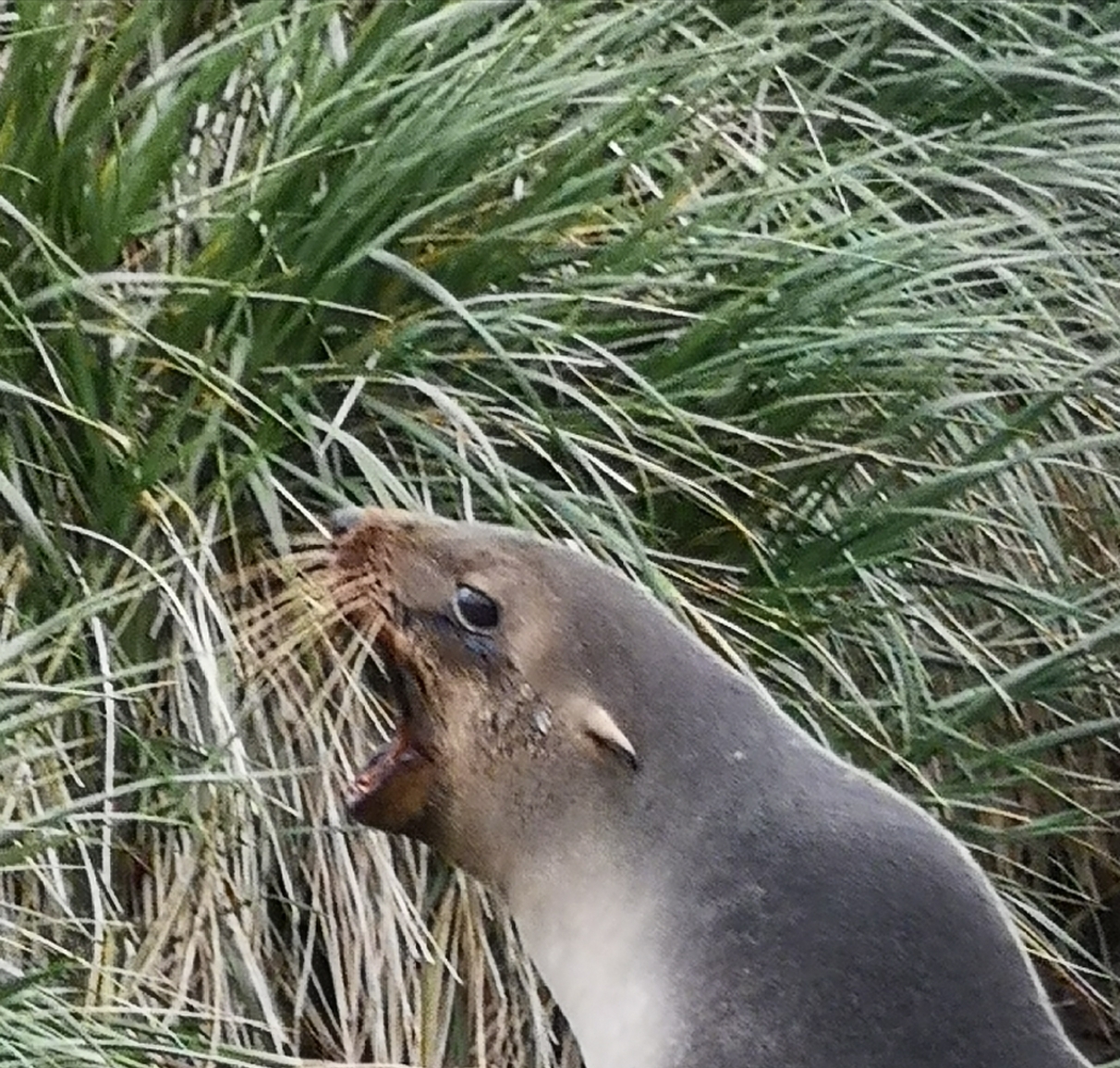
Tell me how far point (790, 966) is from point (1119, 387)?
5.33ft

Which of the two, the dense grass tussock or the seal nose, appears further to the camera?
the dense grass tussock

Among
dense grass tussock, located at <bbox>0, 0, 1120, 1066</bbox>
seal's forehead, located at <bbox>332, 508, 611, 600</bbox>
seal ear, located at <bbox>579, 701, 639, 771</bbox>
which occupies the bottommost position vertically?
dense grass tussock, located at <bbox>0, 0, 1120, 1066</bbox>

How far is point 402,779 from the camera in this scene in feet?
5.66

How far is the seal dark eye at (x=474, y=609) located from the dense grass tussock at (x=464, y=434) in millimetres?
469

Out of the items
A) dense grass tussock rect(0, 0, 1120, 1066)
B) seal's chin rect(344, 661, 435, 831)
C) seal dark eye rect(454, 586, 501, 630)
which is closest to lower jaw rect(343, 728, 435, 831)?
seal's chin rect(344, 661, 435, 831)

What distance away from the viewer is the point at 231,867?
2.29 m

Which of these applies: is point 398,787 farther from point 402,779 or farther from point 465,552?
point 465,552

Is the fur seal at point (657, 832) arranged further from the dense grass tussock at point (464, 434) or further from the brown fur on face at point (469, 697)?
the dense grass tussock at point (464, 434)

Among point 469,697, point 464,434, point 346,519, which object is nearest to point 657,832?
point 469,697

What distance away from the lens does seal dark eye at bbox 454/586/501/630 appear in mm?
1694

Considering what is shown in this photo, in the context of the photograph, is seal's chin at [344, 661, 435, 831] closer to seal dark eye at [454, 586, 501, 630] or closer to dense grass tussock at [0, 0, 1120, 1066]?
seal dark eye at [454, 586, 501, 630]

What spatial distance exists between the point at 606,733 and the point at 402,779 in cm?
20

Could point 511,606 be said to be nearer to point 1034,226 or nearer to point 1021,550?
point 1021,550

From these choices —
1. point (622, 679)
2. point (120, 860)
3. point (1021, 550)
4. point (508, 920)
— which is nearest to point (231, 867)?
point (120, 860)
